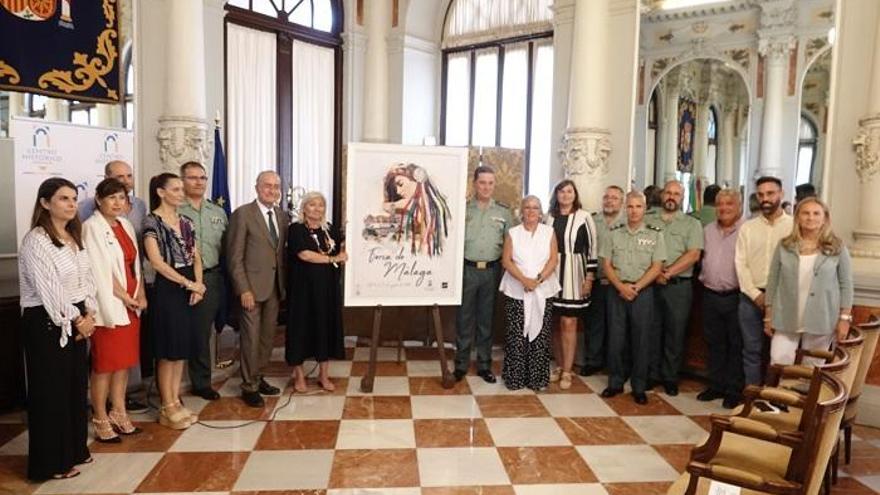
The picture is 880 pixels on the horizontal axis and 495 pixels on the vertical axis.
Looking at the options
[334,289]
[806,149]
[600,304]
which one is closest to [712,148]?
[806,149]

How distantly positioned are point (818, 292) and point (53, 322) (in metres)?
3.83

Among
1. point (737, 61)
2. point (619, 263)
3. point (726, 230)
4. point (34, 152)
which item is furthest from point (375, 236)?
point (737, 61)

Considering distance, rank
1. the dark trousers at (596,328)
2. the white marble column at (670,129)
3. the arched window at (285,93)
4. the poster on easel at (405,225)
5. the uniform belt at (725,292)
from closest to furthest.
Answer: the uniform belt at (725,292) < the poster on easel at (405,225) < the dark trousers at (596,328) < the arched window at (285,93) < the white marble column at (670,129)

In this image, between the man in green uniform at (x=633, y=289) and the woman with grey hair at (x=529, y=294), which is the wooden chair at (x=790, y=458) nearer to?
the man in green uniform at (x=633, y=289)

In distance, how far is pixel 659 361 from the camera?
4.55 m

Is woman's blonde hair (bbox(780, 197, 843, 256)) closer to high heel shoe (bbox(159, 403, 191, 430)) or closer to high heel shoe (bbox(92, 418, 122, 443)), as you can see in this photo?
high heel shoe (bbox(159, 403, 191, 430))

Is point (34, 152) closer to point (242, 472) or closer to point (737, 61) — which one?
point (242, 472)

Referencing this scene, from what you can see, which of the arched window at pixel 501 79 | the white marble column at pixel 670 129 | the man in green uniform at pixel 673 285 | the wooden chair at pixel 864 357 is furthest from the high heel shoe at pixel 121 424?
the white marble column at pixel 670 129

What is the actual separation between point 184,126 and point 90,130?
103 cm

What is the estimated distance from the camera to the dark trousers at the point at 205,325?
3797 mm

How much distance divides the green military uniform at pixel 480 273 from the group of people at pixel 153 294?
90 centimetres

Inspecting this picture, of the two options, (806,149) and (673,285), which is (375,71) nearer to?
(673,285)

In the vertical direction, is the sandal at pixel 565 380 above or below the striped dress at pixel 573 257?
below

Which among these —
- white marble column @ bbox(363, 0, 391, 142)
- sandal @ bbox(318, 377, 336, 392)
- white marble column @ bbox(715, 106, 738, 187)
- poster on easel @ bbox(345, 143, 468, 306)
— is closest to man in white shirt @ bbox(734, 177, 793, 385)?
poster on easel @ bbox(345, 143, 468, 306)
